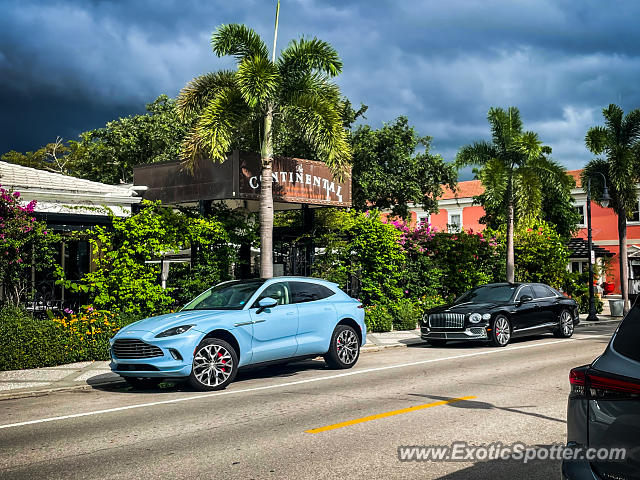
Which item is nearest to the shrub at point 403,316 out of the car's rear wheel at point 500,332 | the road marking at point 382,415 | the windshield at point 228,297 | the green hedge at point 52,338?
the car's rear wheel at point 500,332

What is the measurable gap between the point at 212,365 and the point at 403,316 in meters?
12.0

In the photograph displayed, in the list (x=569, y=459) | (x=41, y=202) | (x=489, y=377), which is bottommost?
(x=489, y=377)

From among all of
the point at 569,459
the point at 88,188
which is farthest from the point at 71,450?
the point at 88,188

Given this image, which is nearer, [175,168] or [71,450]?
[71,450]

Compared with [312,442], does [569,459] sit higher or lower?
higher

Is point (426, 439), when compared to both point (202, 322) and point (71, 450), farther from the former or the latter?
point (202, 322)

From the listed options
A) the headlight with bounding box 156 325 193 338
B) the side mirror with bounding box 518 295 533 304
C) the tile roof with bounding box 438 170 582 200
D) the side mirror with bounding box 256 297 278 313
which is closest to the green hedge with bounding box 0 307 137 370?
the headlight with bounding box 156 325 193 338

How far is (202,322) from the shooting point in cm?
1012

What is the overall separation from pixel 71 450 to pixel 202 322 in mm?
3877

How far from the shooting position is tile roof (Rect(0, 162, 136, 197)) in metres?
17.0

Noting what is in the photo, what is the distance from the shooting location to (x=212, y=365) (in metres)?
10.1

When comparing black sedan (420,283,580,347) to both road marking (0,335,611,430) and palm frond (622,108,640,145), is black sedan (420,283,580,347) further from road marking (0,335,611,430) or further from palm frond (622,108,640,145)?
palm frond (622,108,640,145)

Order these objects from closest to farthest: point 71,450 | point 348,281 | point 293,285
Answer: point 71,450
point 293,285
point 348,281

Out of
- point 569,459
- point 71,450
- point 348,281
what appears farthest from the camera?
point 348,281
